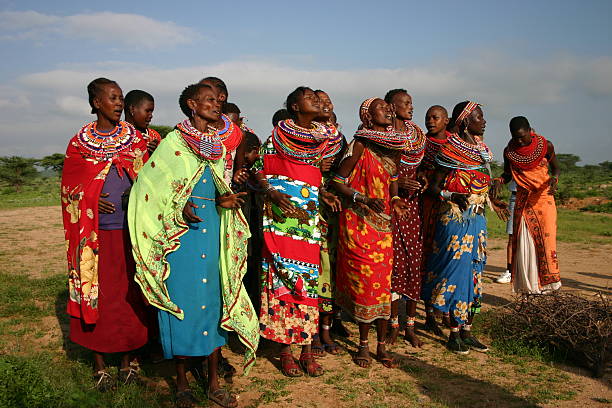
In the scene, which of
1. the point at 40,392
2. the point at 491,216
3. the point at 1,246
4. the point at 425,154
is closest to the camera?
the point at 40,392

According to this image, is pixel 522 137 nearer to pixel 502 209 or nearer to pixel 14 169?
pixel 502 209

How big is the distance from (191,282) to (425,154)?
121 inches

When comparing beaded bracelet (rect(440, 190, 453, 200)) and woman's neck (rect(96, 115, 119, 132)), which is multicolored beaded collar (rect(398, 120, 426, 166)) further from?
woman's neck (rect(96, 115, 119, 132))

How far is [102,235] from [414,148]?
3094 millimetres

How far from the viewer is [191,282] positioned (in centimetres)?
388

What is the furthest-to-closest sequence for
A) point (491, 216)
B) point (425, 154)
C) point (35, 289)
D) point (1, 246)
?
point (491, 216) → point (1, 246) → point (35, 289) → point (425, 154)

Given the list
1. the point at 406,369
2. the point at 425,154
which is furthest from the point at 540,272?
the point at 406,369

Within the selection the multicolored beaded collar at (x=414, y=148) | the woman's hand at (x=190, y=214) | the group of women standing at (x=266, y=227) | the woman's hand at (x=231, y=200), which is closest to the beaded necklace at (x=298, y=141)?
the group of women standing at (x=266, y=227)

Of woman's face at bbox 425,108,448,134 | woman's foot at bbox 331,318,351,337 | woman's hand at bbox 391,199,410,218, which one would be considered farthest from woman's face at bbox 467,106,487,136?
woman's foot at bbox 331,318,351,337

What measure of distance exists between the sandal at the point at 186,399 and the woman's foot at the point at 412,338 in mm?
2480

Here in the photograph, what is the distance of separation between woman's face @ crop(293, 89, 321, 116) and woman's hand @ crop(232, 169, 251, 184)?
0.79m

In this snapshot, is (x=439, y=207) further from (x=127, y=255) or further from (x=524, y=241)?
(x=127, y=255)

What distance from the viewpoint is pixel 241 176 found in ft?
15.8

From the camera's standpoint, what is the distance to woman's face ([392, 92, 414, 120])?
16.8 feet
